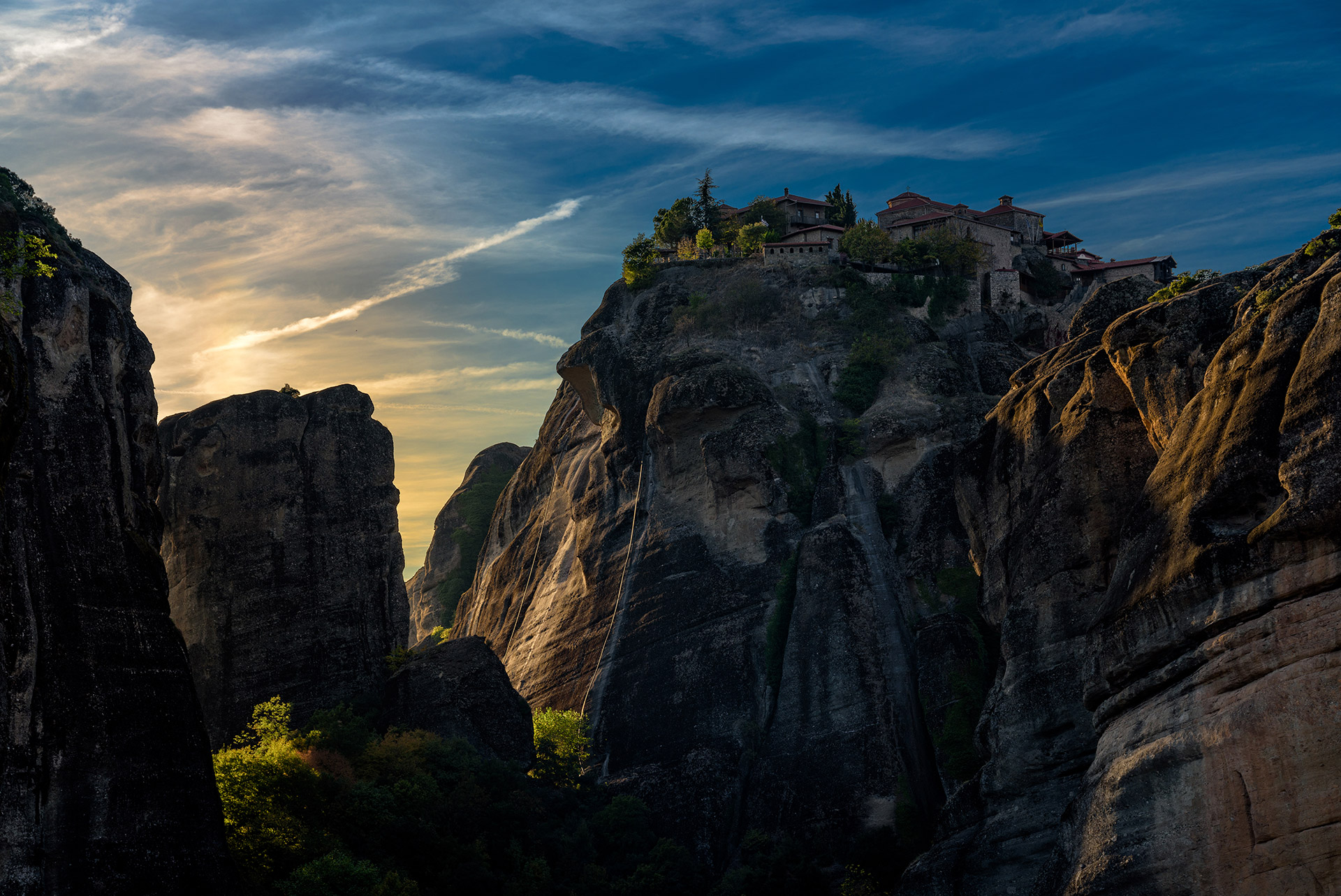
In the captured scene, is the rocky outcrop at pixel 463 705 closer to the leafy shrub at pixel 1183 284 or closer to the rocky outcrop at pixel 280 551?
the rocky outcrop at pixel 280 551

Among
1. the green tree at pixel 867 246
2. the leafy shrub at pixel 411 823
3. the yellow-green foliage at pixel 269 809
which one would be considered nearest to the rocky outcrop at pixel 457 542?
the green tree at pixel 867 246

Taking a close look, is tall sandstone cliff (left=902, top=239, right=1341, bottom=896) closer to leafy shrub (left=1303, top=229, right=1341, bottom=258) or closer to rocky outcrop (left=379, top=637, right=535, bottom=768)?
leafy shrub (left=1303, top=229, right=1341, bottom=258)

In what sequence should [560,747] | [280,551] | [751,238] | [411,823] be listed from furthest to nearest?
[751,238]
[560,747]
[280,551]
[411,823]

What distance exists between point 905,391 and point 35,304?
51.6m

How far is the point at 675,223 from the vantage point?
107188 millimetres

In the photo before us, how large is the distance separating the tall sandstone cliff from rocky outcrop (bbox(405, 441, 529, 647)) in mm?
66254

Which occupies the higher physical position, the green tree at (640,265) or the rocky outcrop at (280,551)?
the green tree at (640,265)

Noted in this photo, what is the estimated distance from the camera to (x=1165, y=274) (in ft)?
309

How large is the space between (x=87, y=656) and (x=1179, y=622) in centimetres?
3113

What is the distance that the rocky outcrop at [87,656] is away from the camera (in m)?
35.8

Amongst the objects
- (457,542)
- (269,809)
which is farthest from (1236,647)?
(457,542)

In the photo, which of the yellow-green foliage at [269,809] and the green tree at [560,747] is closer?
the yellow-green foliage at [269,809]

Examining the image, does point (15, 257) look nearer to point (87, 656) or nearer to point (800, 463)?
point (87, 656)

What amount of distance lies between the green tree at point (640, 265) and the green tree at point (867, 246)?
1408cm
